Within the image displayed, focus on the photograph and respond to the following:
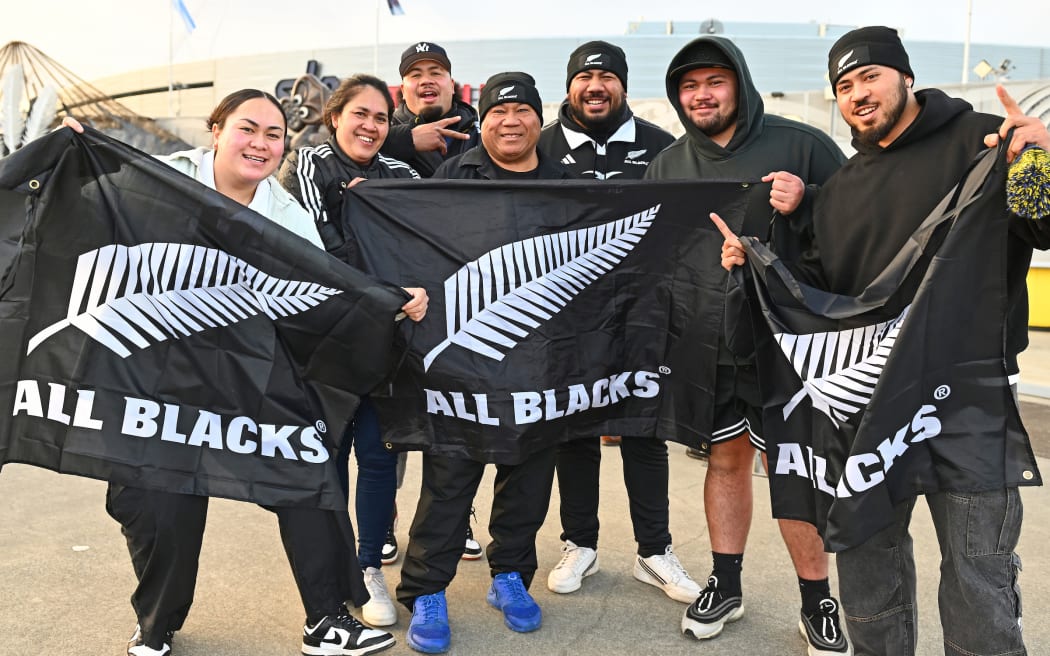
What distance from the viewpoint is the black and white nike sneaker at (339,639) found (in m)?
3.17

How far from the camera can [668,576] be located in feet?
12.5

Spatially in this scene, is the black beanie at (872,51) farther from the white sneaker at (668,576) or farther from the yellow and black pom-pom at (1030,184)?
the white sneaker at (668,576)

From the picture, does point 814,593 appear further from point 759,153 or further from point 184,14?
point 184,14

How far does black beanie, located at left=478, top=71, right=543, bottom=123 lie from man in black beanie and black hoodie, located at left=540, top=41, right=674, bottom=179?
0.55 metres

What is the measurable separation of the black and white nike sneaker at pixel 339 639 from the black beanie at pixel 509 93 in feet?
7.05

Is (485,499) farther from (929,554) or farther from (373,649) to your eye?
(929,554)

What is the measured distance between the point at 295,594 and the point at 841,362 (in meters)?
2.52

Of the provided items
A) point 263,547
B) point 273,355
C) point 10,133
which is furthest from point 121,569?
point 10,133

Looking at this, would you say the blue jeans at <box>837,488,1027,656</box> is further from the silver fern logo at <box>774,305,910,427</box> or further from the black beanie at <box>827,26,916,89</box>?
the black beanie at <box>827,26,916,89</box>

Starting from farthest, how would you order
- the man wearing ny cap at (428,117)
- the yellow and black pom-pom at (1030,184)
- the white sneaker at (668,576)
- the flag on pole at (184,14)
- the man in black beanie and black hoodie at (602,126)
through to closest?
the flag on pole at (184,14)
the man wearing ny cap at (428,117)
the man in black beanie and black hoodie at (602,126)
the white sneaker at (668,576)
the yellow and black pom-pom at (1030,184)

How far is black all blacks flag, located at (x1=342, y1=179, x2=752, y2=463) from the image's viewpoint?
342 cm

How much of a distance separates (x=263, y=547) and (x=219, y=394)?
1568 mm

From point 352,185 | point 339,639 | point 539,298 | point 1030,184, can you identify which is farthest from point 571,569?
point 1030,184

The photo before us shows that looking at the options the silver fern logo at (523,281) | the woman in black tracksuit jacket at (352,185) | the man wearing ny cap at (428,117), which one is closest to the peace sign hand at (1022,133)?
the silver fern logo at (523,281)
